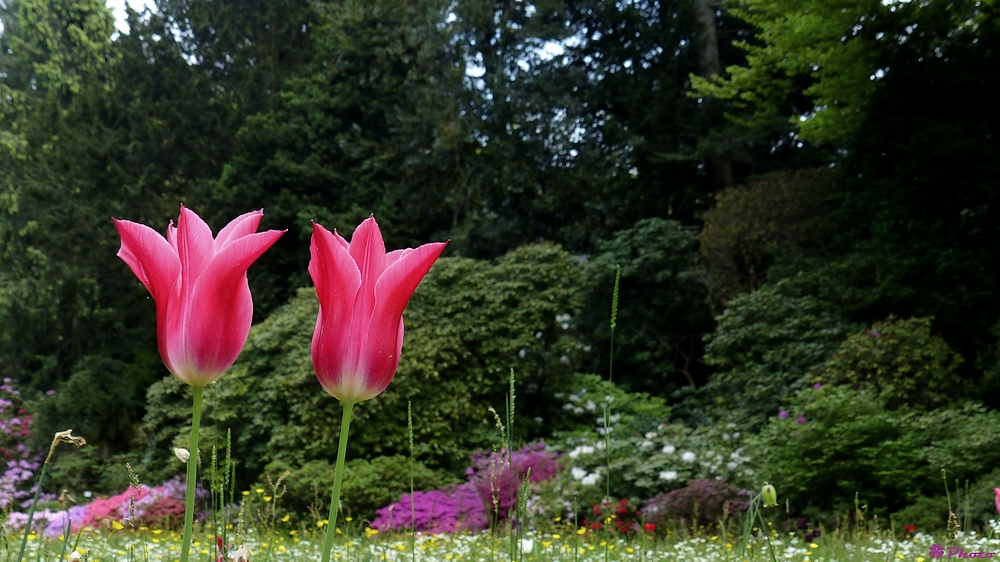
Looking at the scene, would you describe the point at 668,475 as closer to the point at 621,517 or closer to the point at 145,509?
the point at 621,517

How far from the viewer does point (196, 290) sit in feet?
2.33

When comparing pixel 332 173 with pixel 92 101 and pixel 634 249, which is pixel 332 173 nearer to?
pixel 92 101

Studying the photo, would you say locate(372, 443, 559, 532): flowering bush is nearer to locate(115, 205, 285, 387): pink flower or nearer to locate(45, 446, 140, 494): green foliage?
locate(45, 446, 140, 494): green foliage

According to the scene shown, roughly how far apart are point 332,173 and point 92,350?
3.87 m

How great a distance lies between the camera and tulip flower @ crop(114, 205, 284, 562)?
0.70m

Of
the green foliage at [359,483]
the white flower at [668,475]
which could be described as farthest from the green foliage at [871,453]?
the green foliage at [359,483]

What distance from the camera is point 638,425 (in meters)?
7.64

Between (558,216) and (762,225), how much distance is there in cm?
311

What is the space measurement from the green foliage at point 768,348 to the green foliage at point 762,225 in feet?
2.93

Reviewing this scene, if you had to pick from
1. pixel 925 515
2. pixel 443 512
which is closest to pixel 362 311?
pixel 925 515

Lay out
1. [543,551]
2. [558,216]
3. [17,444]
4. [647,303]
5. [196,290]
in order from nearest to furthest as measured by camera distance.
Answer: [196,290]
[543,551]
[17,444]
[647,303]
[558,216]

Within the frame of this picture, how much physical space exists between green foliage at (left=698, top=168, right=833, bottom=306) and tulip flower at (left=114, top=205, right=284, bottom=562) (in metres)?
8.35

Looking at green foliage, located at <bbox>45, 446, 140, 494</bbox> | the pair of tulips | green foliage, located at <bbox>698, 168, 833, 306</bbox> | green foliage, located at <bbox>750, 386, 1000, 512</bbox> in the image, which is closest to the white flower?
green foliage, located at <bbox>750, 386, 1000, 512</bbox>

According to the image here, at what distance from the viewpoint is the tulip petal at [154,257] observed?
706mm
